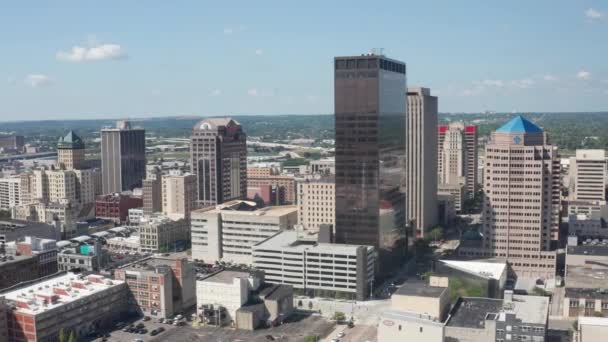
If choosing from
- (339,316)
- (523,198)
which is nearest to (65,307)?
(339,316)

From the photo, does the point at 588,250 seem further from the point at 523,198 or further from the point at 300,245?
the point at 300,245

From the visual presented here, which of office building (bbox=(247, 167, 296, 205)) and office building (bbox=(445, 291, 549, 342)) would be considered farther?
office building (bbox=(247, 167, 296, 205))

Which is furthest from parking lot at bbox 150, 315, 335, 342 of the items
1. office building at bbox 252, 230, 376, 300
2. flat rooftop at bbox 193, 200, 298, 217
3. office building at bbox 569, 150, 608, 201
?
office building at bbox 569, 150, 608, 201

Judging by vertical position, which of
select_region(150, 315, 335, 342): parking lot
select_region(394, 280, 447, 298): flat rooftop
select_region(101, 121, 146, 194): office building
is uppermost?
select_region(101, 121, 146, 194): office building

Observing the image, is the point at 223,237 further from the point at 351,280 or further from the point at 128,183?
the point at 128,183

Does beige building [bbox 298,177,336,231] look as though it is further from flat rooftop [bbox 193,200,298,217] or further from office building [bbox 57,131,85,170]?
office building [bbox 57,131,85,170]

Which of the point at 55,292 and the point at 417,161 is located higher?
the point at 417,161
